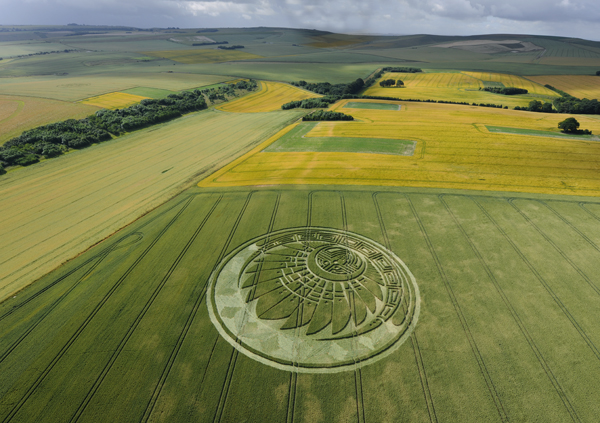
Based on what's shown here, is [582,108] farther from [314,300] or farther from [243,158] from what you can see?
[314,300]

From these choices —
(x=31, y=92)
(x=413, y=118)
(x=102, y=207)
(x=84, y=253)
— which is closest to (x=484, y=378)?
(x=84, y=253)

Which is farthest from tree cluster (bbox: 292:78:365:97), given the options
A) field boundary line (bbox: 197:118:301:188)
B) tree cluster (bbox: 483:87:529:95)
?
tree cluster (bbox: 483:87:529:95)

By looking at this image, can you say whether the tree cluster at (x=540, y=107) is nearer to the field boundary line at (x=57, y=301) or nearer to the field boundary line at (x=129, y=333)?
the field boundary line at (x=129, y=333)

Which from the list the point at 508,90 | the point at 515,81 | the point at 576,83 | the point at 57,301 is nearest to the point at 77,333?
the point at 57,301

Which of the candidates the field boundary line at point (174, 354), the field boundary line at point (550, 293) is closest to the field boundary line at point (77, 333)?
the field boundary line at point (174, 354)

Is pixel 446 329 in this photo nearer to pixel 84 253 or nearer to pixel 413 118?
pixel 84 253

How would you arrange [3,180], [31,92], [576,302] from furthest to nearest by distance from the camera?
[31,92], [3,180], [576,302]

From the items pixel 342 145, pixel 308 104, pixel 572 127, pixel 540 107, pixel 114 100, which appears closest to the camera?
pixel 342 145
